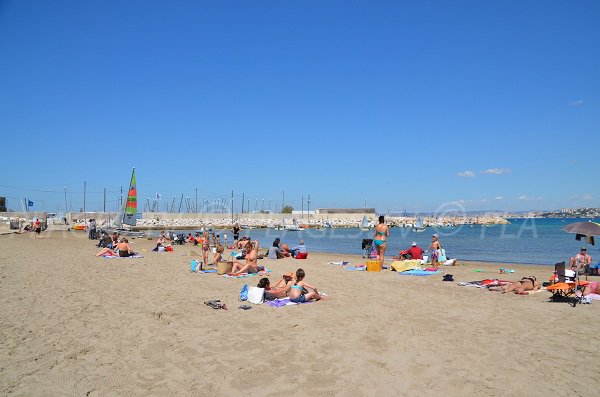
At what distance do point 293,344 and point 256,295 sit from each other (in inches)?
97.8

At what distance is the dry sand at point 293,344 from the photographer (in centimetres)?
419

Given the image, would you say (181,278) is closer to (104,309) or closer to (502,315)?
(104,309)

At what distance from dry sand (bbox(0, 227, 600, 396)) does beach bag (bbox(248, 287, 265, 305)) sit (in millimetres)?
388

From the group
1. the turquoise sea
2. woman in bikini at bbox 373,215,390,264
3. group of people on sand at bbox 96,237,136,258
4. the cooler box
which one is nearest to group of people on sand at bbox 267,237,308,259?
the turquoise sea

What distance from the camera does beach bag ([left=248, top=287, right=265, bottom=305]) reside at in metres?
7.79

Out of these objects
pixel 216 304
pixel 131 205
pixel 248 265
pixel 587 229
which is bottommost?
pixel 216 304

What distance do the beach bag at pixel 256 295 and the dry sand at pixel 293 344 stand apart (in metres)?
0.39

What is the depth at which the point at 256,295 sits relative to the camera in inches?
307

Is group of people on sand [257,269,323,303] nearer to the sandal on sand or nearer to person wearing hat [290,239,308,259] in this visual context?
the sandal on sand

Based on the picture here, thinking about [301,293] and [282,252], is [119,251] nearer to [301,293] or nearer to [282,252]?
[282,252]

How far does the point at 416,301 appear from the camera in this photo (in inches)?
324

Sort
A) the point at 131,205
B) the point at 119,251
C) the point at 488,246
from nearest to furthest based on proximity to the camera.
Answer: the point at 119,251 < the point at 488,246 < the point at 131,205

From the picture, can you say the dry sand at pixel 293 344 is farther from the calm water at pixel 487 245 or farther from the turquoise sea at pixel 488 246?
the calm water at pixel 487 245

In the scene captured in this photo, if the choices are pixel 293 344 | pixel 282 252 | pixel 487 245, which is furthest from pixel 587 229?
pixel 487 245
